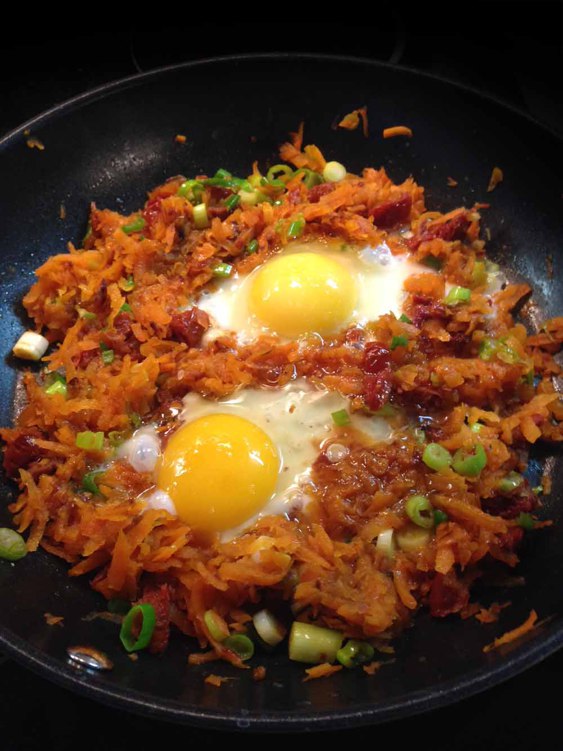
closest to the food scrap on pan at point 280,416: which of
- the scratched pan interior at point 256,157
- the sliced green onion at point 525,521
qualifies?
the sliced green onion at point 525,521

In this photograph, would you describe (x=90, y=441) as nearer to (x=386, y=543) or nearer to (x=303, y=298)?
(x=303, y=298)

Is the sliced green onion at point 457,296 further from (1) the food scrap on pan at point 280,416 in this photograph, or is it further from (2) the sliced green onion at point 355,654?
(2) the sliced green onion at point 355,654

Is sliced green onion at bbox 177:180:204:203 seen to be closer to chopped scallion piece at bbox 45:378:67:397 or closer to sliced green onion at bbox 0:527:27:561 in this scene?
chopped scallion piece at bbox 45:378:67:397

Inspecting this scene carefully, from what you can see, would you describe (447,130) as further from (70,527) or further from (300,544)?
(70,527)

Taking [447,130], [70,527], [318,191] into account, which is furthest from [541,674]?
[447,130]

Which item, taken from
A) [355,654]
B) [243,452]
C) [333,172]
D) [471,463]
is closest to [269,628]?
[355,654]

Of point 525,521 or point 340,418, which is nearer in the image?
point 525,521
